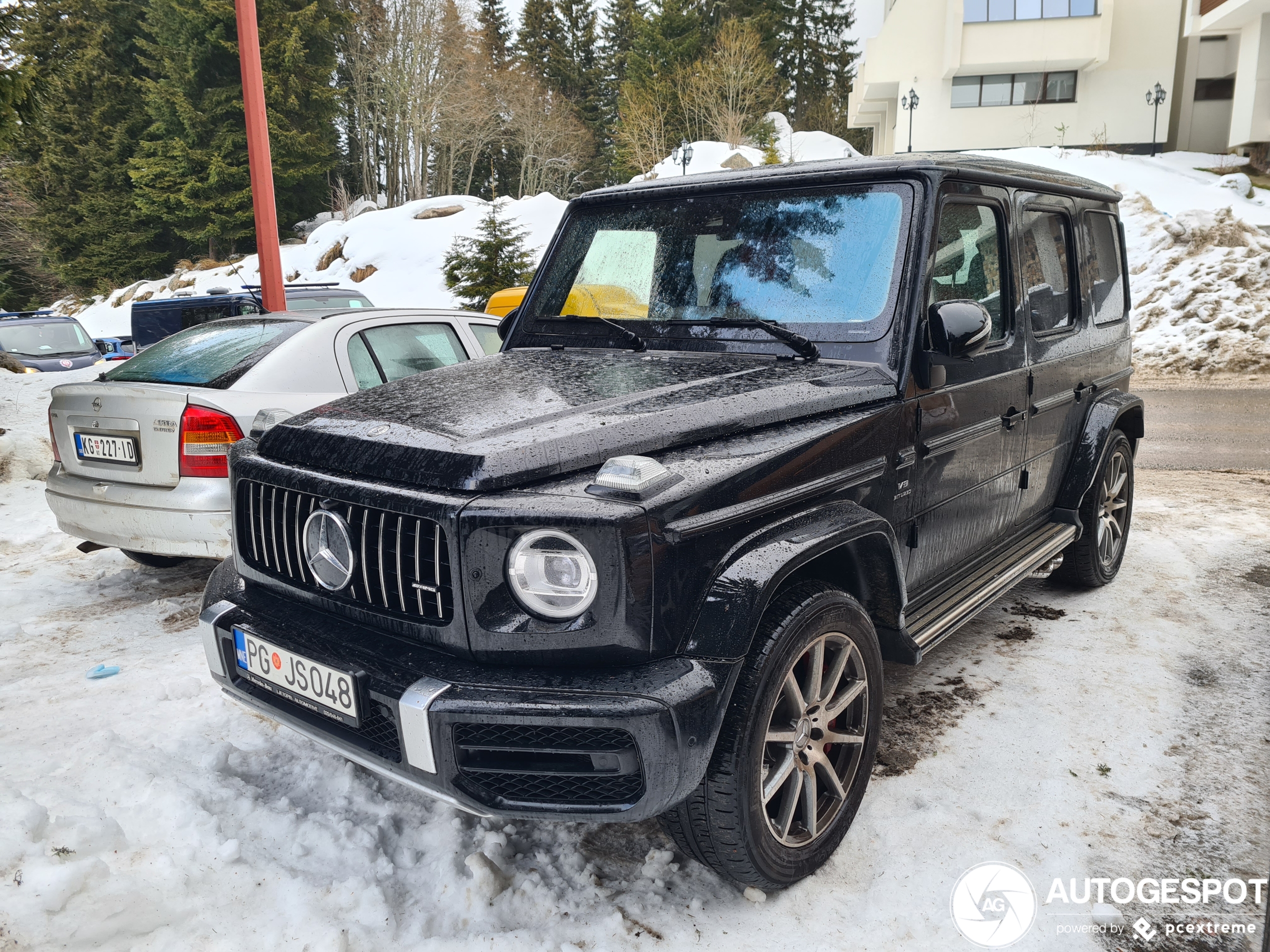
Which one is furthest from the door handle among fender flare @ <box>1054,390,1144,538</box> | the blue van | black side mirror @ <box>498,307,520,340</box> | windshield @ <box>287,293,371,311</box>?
windshield @ <box>287,293,371,311</box>

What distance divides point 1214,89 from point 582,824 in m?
42.8

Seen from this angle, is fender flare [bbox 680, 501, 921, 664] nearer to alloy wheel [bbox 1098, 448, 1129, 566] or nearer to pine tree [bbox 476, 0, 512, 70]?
alloy wheel [bbox 1098, 448, 1129, 566]

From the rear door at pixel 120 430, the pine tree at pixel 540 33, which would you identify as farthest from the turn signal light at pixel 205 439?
the pine tree at pixel 540 33

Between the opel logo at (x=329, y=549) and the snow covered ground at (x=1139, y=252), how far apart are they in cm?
265

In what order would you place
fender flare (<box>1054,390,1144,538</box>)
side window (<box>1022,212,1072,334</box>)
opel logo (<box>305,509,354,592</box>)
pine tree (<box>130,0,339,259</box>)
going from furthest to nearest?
1. pine tree (<box>130,0,339,259</box>)
2. fender flare (<box>1054,390,1144,538</box>)
3. side window (<box>1022,212,1072,334</box>)
4. opel logo (<box>305,509,354,592</box>)

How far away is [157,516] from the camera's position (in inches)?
175

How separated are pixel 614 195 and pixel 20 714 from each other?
317 cm

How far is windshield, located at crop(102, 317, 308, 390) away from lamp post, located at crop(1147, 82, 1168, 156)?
119ft

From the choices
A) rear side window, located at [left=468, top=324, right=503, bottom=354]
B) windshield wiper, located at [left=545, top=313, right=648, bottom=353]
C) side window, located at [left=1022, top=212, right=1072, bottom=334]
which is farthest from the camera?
rear side window, located at [left=468, top=324, right=503, bottom=354]

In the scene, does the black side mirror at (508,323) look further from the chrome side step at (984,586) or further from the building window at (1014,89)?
the building window at (1014,89)

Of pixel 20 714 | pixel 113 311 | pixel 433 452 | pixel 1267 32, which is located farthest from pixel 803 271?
pixel 113 311

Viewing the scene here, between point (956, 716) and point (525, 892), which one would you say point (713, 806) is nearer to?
point (525, 892)

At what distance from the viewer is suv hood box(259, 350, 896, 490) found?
7.32 feet

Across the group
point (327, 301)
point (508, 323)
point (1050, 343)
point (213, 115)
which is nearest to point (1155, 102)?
point (327, 301)
